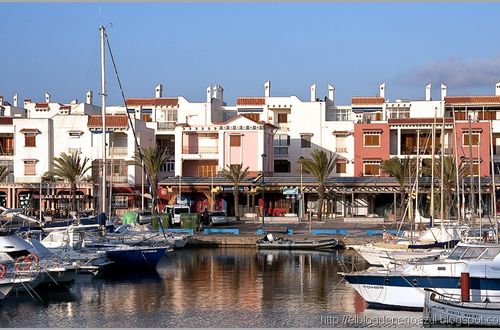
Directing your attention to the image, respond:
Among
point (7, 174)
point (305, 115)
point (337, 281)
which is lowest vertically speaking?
Answer: point (337, 281)

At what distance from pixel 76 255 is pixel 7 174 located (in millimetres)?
43371

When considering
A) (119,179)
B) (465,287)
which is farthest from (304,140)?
(465,287)

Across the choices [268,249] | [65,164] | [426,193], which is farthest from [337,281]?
[65,164]

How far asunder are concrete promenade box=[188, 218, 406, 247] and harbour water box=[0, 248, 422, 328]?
10067 millimetres

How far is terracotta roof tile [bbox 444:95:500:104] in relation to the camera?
8894 centimetres

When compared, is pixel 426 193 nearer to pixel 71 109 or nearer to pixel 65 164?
pixel 65 164

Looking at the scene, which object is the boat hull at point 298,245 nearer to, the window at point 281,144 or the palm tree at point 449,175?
the palm tree at point 449,175

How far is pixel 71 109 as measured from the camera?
333 feet

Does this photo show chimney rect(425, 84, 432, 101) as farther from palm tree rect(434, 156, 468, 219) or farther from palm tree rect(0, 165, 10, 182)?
palm tree rect(0, 165, 10, 182)

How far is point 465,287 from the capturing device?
29484 mm

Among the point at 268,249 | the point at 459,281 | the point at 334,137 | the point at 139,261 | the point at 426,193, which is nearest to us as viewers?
the point at 459,281

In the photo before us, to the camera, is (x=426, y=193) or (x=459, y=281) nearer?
(x=459, y=281)

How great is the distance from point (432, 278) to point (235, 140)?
176 ft

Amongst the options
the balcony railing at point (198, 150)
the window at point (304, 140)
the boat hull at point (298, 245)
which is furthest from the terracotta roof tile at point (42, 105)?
the boat hull at point (298, 245)
